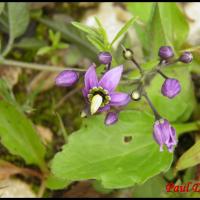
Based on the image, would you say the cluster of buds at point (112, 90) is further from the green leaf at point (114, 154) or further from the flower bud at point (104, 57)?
the green leaf at point (114, 154)

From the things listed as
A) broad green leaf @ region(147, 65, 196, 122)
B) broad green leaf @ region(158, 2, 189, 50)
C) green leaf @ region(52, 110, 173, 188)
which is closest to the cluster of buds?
green leaf @ region(52, 110, 173, 188)

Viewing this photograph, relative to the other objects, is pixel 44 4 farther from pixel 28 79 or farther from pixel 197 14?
pixel 197 14

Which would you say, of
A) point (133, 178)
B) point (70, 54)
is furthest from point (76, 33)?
point (133, 178)

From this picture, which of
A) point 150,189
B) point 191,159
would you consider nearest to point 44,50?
point 150,189

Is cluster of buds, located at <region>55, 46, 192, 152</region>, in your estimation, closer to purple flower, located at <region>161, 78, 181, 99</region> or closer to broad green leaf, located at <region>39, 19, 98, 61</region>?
purple flower, located at <region>161, 78, 181, 99</region>

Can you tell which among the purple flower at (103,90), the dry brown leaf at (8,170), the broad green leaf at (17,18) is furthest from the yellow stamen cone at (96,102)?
the broad green leaf at (17,18)

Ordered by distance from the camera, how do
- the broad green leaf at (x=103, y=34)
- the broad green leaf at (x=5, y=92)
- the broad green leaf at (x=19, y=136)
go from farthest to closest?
1. the broad green leaf at (x=19, y=136)
2. the broad green leaf at (x=5, y=92)
3. the broad green leaf at (x=103, y=34)
